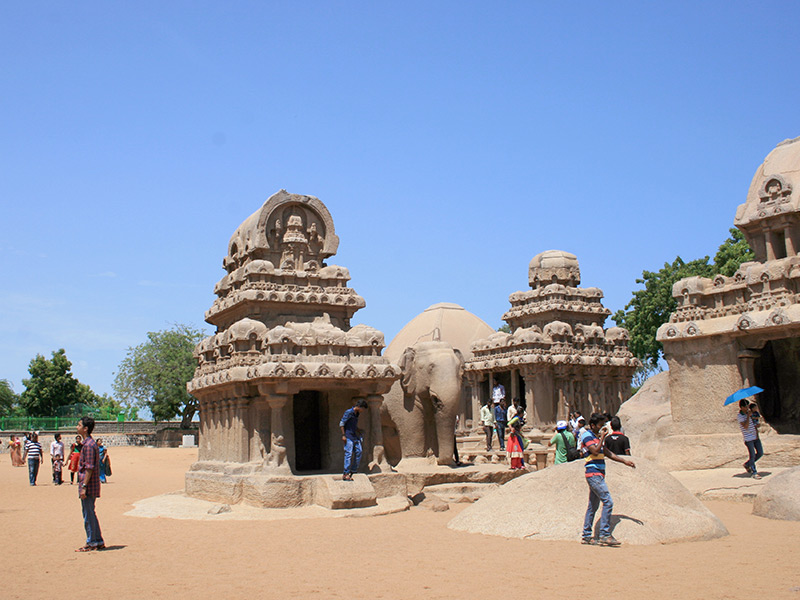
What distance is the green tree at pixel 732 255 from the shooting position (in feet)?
100

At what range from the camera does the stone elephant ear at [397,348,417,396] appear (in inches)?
633

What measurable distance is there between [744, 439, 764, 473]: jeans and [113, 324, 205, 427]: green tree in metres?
36.8

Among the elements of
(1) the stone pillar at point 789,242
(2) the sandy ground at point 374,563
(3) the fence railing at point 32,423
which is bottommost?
(2) the sandy ground at point 374,563

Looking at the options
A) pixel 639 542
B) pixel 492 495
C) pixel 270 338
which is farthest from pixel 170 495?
pixel 639 542

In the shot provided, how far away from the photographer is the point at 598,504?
922 centimetres

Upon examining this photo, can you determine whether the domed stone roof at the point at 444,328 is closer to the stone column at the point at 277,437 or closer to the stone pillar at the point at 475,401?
the stone pillar at the point at 475,401

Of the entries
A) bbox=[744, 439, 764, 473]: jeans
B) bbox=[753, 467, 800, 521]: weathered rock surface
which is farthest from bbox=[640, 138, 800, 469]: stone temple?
bbox=[753, 467, 800, 521]: weathered rock surface

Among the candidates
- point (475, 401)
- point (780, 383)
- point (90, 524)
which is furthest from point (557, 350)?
point (90, 524)

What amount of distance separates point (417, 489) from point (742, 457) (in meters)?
6.41

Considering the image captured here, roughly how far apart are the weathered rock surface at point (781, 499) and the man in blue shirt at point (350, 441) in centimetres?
622

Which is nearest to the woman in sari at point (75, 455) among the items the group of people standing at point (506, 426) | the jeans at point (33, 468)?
the jeans at point (33, 468)

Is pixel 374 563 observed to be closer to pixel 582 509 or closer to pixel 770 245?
pixel 582 509

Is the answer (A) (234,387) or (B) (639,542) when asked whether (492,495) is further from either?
(A) (234,387)

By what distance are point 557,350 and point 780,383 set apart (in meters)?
8.12
